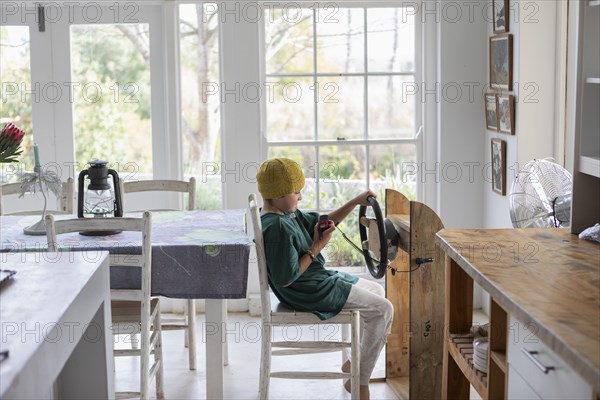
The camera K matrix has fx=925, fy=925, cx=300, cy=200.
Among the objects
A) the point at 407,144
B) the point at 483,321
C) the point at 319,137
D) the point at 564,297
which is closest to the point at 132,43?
the point at 319,137

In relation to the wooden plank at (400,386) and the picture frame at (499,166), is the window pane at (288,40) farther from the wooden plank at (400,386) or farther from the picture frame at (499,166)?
the wooden plank at (400,386)

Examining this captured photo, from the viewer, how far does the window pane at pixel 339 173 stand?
226 inches

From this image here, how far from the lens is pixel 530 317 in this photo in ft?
7.55

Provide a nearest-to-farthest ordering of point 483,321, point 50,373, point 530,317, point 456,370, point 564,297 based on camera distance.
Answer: point 50,373 < point 530,317 < point 564,297 < point 456,370 < point 483,321

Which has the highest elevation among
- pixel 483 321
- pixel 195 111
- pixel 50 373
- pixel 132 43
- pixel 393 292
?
pixel 132 43

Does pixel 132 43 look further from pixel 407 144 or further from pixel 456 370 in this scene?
pixel 456 370

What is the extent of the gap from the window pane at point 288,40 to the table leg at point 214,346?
197 centimetres

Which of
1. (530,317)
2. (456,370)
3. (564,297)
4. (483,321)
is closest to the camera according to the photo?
(530,317)

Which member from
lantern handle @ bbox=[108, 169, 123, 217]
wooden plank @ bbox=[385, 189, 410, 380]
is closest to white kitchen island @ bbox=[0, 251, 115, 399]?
lantern handle @ bbox=[108, 169, 123, 217]

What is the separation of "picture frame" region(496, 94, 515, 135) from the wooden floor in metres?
1.46

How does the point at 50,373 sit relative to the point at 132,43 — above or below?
below

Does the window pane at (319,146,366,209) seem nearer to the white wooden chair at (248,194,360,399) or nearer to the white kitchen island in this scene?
the white wooden chair at (248,194,360,399)

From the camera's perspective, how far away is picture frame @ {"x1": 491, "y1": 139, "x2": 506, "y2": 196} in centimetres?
523

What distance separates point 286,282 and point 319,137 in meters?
2.03
